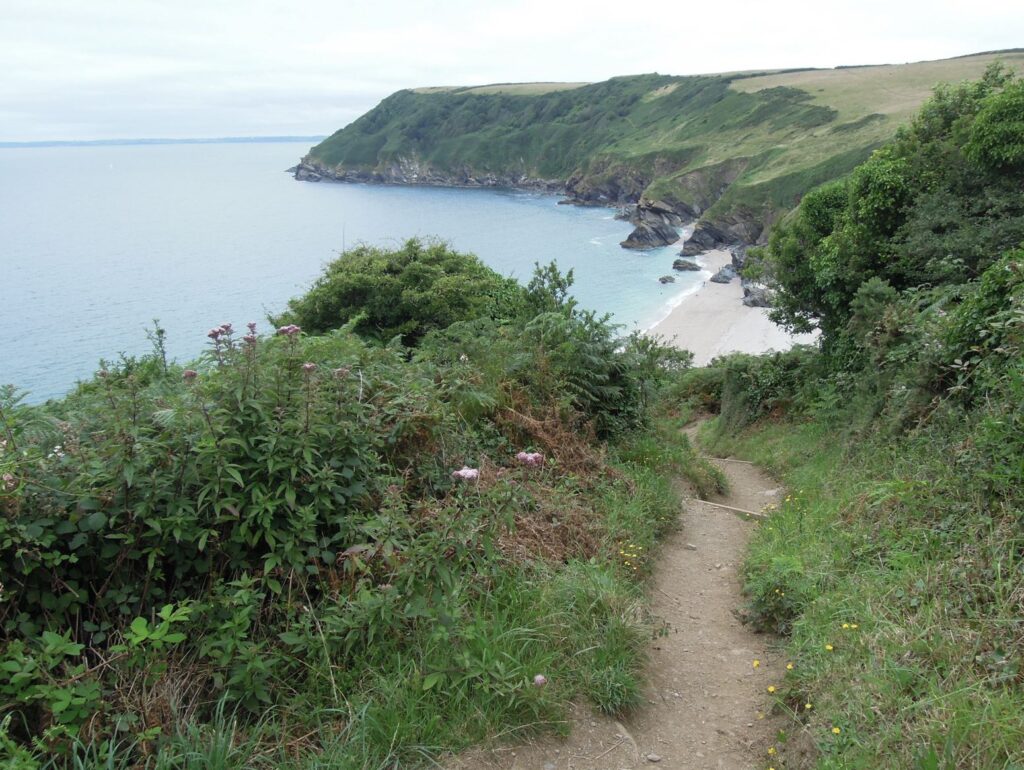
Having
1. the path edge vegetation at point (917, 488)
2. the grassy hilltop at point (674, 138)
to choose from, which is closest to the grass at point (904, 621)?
the path edge vegetation at point (917, 488)

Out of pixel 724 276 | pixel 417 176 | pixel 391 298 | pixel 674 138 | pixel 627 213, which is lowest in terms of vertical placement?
pixel 724 276

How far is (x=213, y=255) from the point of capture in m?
87.4

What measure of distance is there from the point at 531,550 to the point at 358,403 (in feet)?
5.86

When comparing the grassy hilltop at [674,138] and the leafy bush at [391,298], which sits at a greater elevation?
the grassy hilltop at [674,138]

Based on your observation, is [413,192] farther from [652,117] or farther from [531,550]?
[531,550]

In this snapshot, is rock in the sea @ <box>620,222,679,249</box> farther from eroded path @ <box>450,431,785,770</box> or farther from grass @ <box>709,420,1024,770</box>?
eroded path @ <box>450,431,785,770</box>

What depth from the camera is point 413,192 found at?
158 metres

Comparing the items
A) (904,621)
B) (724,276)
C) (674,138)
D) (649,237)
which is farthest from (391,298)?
(674,138)

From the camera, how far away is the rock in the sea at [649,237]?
91625 mm

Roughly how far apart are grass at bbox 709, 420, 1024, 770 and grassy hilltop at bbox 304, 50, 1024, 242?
84015 mm

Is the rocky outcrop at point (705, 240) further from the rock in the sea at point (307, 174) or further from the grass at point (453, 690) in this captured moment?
the rock in the sea at point (307, 174)

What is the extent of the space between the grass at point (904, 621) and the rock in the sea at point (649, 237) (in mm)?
87231

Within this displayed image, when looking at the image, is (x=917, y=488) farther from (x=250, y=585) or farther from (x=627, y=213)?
(x=627, y=213)

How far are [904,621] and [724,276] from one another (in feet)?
232
